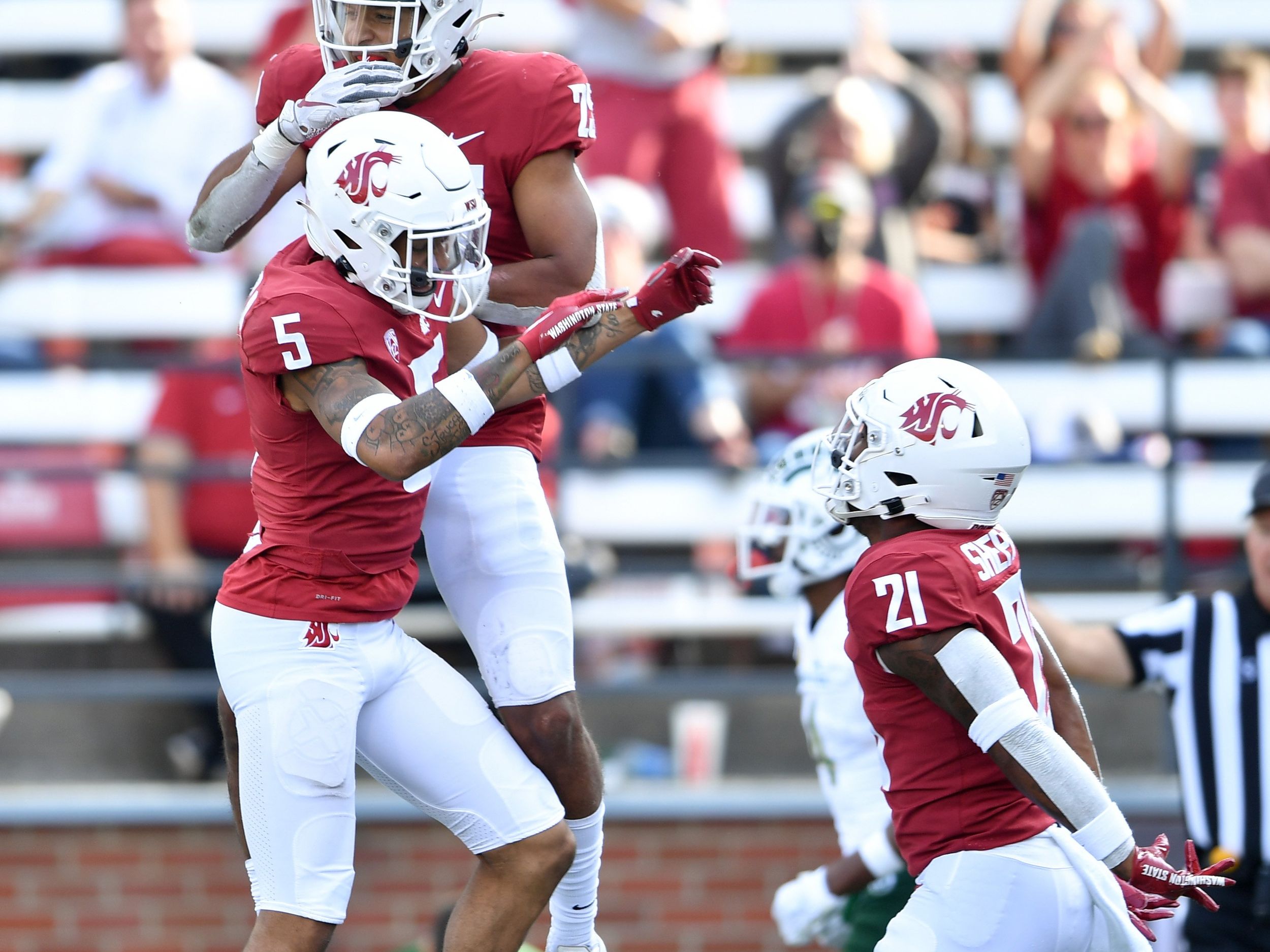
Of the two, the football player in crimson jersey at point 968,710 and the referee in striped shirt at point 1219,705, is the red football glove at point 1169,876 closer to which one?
the football player in crimson jersey at point 968,710

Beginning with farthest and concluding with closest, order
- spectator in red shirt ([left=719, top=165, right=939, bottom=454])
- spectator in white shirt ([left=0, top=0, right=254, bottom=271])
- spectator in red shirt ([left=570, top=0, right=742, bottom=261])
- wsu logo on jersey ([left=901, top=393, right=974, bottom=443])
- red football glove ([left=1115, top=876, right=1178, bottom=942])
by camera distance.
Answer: spectator in red shirt ([left=570, top=0, right=742, bottom=261]) < spectator in white shirt ([left=0, top=0, right=254, bottom=271]) < spectator in red shirt ([left=719, top=165, right=939, bottom=454]) < wsu logo on jersey ([left=901, top=393, right=974, bottom=443]) < red football glove ([left=1115, top=876, right=1178, bottom=942])

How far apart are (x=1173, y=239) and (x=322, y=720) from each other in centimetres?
533

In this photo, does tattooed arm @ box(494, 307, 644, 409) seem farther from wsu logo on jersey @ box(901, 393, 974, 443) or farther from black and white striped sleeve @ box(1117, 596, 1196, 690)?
black and white striped sleeve @ box(1117, 596, 1196, 690)

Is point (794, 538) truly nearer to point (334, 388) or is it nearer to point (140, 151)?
point (334, 388)

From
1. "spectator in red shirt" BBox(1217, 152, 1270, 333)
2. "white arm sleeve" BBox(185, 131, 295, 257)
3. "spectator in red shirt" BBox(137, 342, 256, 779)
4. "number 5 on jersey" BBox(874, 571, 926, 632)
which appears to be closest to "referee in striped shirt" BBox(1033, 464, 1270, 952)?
"number 5 on jersey" BBox(874, 571, 926, 632)

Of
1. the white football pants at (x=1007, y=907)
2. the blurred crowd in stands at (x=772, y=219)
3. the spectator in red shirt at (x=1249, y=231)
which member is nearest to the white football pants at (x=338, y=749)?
the white football pants at (x=1007, y=907)

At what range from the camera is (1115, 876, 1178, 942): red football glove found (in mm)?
3297

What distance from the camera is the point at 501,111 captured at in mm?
3725

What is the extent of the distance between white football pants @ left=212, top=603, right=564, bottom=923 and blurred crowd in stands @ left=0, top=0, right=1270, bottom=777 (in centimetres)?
292

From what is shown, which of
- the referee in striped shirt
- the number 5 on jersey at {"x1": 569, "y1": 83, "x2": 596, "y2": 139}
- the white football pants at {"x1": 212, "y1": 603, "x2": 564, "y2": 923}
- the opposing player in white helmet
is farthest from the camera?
the referee in striped shirt

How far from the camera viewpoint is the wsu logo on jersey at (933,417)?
3398mm

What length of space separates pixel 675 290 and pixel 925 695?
2.88 ft

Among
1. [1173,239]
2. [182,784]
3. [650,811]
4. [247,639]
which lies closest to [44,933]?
[182,784]

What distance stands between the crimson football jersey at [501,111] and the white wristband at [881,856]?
1.31 meters
